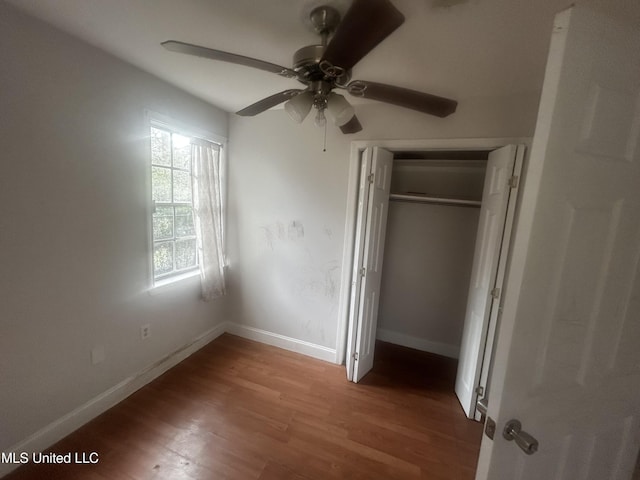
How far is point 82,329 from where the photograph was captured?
1.58 metres

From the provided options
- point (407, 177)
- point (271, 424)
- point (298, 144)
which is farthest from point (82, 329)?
point (407, 177)

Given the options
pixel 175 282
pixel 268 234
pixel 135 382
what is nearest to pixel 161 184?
pixel 175 282

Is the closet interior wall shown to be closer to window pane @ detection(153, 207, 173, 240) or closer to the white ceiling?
the white ceiling

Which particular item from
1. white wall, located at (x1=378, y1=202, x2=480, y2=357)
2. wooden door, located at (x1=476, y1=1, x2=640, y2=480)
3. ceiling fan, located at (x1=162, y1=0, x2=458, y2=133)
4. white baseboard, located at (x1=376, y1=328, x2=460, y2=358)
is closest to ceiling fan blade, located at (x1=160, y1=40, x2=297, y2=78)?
ceiling fan, located at (x1=162, y1=0, x2=458, y2=133)

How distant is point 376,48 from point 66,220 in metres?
1.98

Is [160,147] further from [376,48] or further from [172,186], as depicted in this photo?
[376,48]

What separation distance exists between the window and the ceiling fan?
1.06 metres

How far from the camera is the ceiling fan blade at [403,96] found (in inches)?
46.3

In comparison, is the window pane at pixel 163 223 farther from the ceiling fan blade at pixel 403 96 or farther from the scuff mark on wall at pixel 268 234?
the ceiling fan blade at pixel 403 96

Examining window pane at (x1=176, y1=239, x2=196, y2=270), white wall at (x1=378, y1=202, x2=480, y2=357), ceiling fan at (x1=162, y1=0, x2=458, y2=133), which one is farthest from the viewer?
A: white wall at (x1=378, y1=202, x2=480, y2=357)

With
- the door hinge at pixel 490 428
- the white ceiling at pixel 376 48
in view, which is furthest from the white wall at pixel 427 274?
the door hinge at pixel 490 428

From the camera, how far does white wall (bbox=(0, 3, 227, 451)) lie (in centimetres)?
125

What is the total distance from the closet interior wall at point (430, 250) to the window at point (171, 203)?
195 cm

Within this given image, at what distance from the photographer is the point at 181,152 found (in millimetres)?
2197
